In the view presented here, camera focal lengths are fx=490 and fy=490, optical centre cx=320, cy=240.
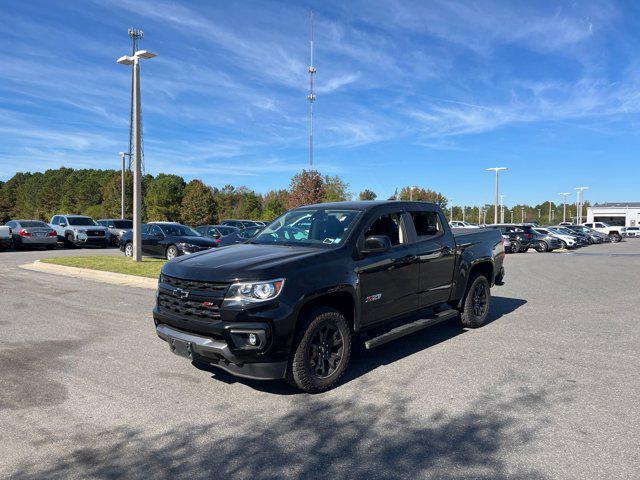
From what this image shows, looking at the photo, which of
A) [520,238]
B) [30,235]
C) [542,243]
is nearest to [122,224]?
[30,235]

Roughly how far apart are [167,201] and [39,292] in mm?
67318

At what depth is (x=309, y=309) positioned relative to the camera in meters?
4.66

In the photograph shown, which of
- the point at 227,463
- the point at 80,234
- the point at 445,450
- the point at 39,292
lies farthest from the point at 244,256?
the point at 80,234

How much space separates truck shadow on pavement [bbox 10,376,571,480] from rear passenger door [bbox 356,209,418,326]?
1123 mm

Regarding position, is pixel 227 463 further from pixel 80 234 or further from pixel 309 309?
pixel 80 234

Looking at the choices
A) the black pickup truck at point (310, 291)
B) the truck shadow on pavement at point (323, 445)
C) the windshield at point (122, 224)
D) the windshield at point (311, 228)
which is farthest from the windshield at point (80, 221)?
the truck shadow on pavement at point (323, 445)

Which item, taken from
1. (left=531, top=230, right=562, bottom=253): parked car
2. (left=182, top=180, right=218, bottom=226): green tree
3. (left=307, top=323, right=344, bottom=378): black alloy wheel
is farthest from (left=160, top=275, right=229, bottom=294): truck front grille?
(left=182, top=180, right=218, bottom=226): green tree

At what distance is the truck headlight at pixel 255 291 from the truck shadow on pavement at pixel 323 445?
0.99m

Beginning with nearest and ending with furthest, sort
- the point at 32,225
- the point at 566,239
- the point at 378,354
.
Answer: the point at 378,354, the point at 32,225, the point at 566,239

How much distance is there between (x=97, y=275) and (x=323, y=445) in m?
11.2

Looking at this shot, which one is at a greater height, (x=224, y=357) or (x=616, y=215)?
(x=616, y=215)

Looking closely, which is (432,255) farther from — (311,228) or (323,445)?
(323,445)

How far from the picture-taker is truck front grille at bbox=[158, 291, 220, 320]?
4.41m

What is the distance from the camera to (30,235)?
78.0 ft
